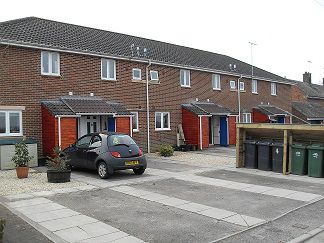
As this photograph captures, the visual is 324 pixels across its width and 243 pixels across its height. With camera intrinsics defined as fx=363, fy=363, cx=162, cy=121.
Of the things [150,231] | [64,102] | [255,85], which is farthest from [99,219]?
[255,85]

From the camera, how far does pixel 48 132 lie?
627 inches

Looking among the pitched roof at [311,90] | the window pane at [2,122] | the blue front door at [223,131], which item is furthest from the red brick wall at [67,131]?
the pitched roof at [311,90]

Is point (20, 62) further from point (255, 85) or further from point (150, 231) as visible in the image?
point (255, 85)

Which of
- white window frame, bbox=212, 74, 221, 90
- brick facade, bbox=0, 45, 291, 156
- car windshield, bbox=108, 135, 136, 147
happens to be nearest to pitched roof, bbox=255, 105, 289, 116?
brick facade, bbox=0, 45, 291, 156

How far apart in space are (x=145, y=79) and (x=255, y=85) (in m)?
13.2

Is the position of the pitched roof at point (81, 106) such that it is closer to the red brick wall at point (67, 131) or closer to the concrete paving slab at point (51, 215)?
the red brick wall at point (67, 131)

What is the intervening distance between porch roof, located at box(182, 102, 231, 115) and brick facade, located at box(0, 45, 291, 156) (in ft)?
1.52

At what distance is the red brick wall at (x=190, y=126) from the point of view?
2255 cm

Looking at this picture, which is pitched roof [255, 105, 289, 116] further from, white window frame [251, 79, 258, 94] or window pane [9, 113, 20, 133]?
window pane [9, 113, 20, 133]

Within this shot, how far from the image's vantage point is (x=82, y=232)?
638cm

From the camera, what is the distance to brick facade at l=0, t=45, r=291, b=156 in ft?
50.8

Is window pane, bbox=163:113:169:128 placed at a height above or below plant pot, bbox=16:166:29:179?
above

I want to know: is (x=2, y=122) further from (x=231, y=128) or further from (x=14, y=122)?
(x=231, y=128)

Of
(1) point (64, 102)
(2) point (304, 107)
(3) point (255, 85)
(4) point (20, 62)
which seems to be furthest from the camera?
(2) point (304, 107)
